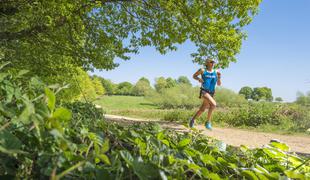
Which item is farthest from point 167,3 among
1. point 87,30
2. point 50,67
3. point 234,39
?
point 50,67

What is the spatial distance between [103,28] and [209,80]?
3.84m

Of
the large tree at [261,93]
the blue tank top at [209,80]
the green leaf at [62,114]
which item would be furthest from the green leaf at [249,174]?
the large tree at [261,93]

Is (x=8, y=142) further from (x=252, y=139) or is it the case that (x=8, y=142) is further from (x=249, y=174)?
(x=252, y=139)

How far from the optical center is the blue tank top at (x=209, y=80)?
8.25 meters

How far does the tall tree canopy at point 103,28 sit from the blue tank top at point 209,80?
440 millimetres

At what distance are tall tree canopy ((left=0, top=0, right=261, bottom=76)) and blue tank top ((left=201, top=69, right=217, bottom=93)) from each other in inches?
17.3

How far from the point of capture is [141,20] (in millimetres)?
8742

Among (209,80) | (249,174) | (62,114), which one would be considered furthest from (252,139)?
(62,114)

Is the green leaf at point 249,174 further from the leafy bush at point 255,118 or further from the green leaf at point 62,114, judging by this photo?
the leafy bush at point 255,118

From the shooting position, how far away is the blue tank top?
8250mm

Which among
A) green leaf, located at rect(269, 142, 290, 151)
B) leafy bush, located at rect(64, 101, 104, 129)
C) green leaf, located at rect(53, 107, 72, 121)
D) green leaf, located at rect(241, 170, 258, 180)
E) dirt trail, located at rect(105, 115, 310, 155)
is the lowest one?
dirt trail, located at rect(105, 115, 310, 155)

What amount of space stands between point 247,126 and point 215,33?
27.4 feet

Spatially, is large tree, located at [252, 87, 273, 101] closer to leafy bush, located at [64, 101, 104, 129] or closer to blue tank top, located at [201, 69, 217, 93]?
blue tank top, located at [201, 69, 217, 93]

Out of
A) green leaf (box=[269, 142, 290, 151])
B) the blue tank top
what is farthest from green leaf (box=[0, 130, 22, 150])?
the blue tank top
